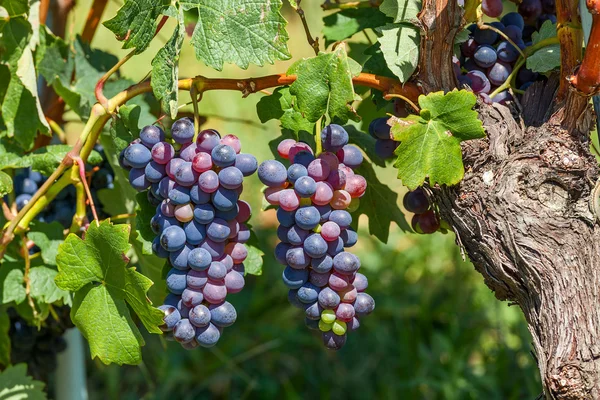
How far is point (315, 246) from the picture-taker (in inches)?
34.5

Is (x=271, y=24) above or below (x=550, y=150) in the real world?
above

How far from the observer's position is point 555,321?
2.70 ft

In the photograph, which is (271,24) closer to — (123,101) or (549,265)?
(123,101)

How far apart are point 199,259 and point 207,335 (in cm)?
10

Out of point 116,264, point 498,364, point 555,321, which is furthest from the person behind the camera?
point 498,364

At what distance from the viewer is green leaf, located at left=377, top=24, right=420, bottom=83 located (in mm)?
921

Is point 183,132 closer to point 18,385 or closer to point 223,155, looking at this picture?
point 223,155

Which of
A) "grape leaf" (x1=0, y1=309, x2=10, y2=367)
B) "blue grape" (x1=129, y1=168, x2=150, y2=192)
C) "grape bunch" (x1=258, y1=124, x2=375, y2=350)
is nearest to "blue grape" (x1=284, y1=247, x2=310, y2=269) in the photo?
"grape bunch" (x1=258, y1=124, x2=375, y2=350)

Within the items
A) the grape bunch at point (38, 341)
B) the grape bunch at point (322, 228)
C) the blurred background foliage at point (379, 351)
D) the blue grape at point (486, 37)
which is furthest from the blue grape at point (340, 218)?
the blurred background foliage at point (379, 351)

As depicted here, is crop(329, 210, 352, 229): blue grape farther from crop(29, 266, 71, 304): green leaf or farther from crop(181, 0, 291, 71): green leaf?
crop(29, 266, 71, 304): green leaf

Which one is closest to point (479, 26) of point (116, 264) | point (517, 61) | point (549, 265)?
A: point (517, 61)

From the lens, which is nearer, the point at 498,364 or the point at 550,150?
the point at 550,150

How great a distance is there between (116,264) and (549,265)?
524 mm

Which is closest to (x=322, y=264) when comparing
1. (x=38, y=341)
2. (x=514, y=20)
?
(x=514, y=20)
